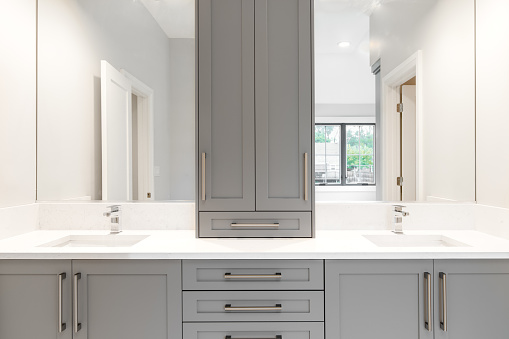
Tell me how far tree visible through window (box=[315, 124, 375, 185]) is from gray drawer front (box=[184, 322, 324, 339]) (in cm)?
78

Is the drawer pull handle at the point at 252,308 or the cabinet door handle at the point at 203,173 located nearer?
Answer: the drawer pull handle at the point at 252,308

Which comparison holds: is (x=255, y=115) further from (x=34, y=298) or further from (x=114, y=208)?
(x=34, y=298)

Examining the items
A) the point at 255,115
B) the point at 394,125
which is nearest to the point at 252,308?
the point at 255,115

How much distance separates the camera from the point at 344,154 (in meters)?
1.86

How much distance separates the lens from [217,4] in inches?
66.1

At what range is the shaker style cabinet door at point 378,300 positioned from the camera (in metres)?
1.40

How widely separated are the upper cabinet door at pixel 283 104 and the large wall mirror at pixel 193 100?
0.20 meters

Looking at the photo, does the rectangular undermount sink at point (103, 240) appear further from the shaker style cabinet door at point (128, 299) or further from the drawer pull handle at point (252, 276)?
the drawer pull handle at point (252, 276)

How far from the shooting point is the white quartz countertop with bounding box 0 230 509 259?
1.38 m

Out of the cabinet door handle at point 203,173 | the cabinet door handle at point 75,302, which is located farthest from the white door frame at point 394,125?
the cabinet door handle at point 75,302

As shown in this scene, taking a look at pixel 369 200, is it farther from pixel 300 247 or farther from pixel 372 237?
pixel 300 247

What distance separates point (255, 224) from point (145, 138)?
2.77ft

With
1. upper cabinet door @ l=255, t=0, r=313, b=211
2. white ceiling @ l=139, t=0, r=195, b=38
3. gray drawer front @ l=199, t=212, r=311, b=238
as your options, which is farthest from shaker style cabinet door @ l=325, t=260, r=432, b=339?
white ceiling @ l=139, t=0, r=195, b=38

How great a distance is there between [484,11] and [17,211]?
280 centimetres
